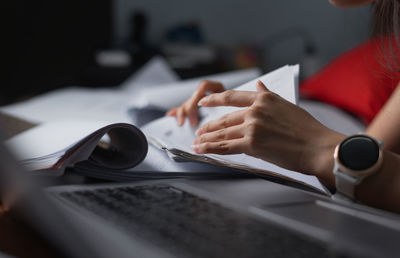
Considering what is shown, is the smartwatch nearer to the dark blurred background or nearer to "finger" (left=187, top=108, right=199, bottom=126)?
"finger" (left=187, top=108, right=199, bottom=126)

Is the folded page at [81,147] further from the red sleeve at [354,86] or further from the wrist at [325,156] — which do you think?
the red sleeve at [354,86]

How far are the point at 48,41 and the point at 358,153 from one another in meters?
2.31

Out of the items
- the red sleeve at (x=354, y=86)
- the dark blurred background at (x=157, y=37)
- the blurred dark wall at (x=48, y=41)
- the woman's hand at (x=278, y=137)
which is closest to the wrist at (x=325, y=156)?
the woman's hand at (x=278, y=137)

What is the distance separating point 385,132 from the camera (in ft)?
2.49

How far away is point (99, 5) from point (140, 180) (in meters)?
2.39

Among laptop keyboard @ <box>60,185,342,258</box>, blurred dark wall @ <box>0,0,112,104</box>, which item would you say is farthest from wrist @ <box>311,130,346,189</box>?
blurred dark wall @ <box>0,0,112,104</box>

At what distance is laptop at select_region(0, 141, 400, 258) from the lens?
287mm

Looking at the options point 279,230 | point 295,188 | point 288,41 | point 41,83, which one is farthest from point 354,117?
point 41,83

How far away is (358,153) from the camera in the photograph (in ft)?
1.64

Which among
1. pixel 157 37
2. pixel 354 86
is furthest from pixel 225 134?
pixel 157 37

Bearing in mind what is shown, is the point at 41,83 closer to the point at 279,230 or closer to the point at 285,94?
the point at 285,94

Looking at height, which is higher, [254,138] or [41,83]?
[254,138]

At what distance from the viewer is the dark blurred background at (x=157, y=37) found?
2.37 meters

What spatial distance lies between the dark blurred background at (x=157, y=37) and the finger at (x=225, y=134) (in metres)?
1.77
